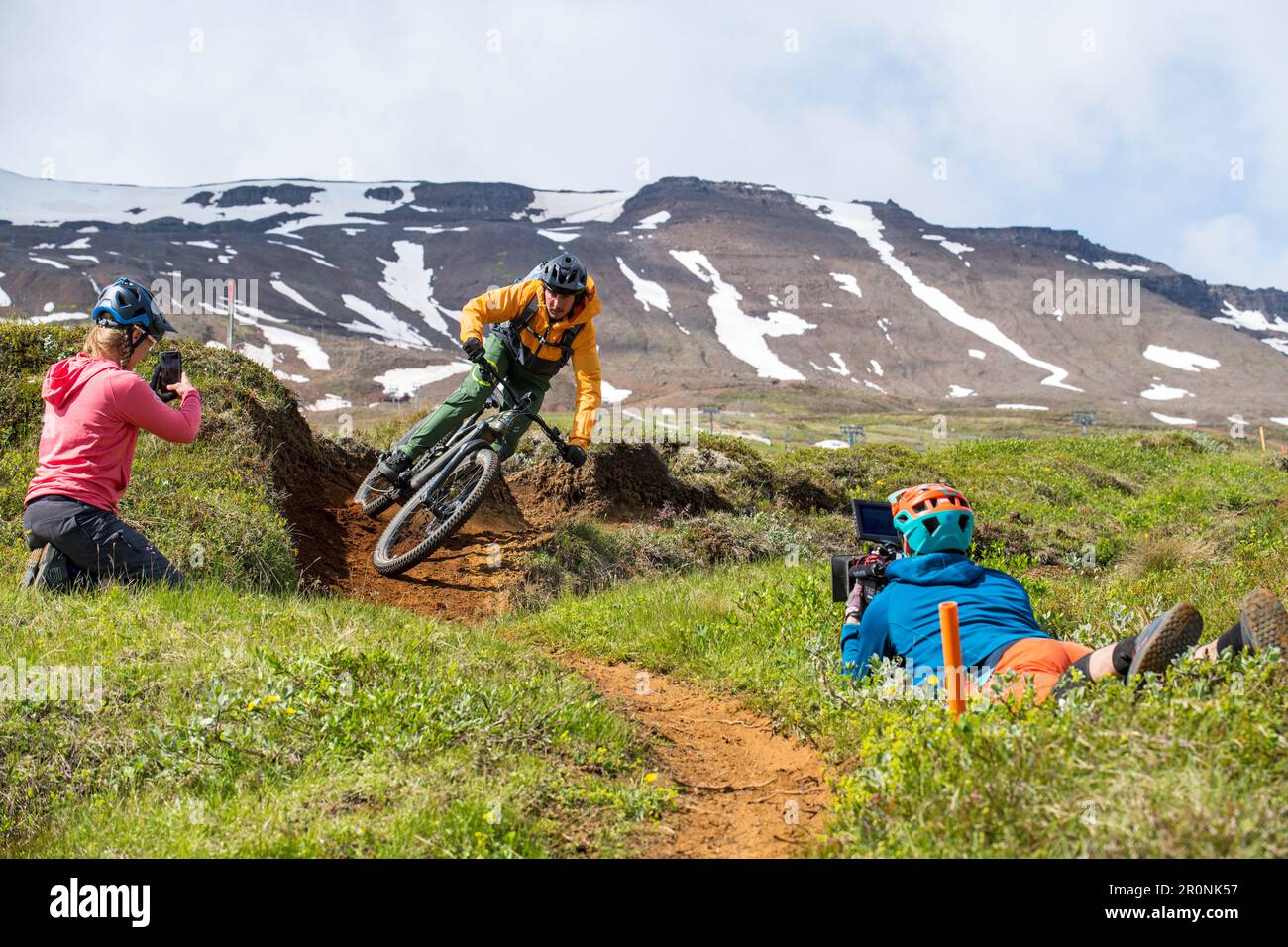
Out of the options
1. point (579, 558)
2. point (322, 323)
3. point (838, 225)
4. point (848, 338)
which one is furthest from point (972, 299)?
point (579, 558)

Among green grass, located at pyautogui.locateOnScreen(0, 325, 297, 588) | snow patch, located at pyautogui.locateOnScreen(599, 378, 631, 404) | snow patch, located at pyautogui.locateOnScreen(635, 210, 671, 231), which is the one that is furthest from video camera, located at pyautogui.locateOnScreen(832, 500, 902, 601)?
snow patch, located at pyautogui.locateOnScreen(635, 210, 671, 231)

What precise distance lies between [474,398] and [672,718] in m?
4.83

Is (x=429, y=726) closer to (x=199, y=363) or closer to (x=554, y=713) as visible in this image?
(x=554, y=713)

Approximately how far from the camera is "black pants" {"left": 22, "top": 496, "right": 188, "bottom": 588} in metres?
5.65

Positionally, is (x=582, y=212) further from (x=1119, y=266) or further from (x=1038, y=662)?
(x=1038, y=662)

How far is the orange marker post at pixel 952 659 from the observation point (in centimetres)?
382

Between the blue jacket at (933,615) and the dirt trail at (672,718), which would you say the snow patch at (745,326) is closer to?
the dirt trail at (672,718)

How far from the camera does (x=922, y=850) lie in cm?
294

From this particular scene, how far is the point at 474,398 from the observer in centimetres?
930

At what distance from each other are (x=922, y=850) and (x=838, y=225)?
18293 cm

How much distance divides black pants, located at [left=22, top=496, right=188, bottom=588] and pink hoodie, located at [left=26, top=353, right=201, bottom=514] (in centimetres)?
8

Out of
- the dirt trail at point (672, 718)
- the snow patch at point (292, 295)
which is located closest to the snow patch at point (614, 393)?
the snow patch at point (292, 295)

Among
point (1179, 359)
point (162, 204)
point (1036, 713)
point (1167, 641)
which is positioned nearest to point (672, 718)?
point (1036, 713)

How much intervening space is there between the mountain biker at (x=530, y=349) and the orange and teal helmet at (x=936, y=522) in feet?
12.7
